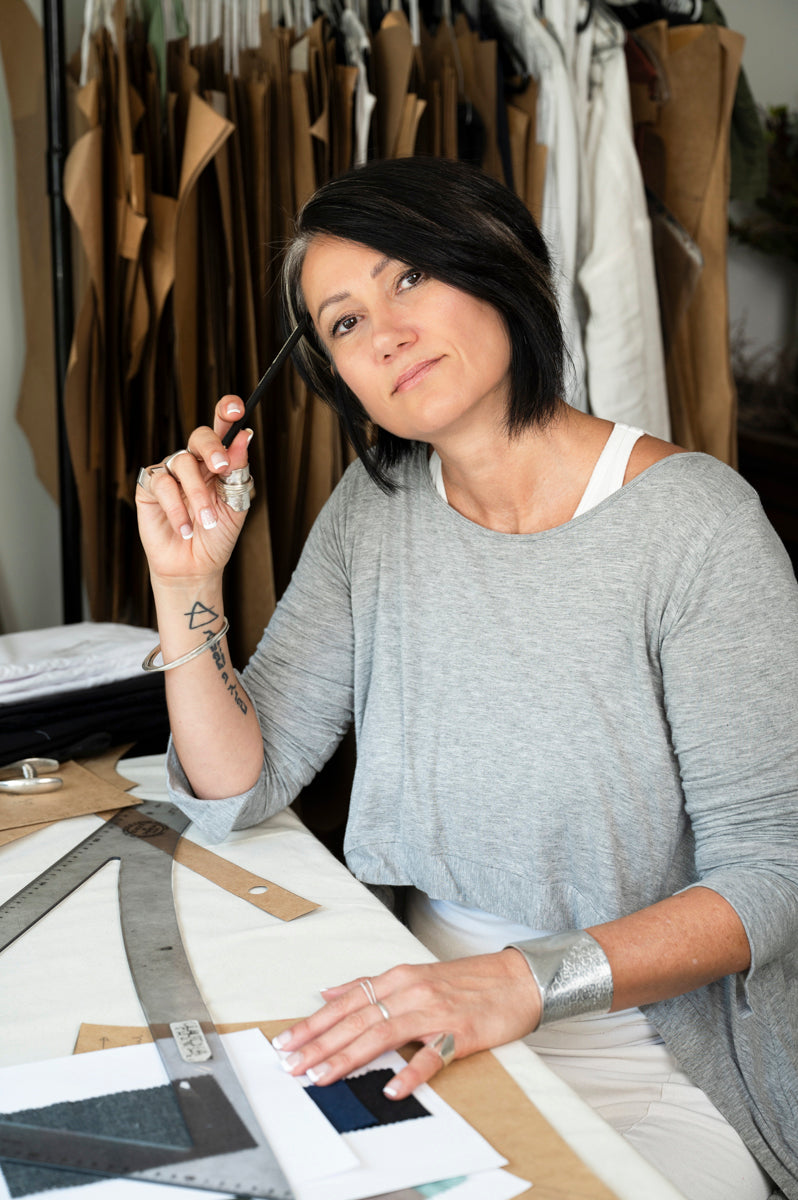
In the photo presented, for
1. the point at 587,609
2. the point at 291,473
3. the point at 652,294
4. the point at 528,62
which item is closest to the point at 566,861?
the point at 587,609

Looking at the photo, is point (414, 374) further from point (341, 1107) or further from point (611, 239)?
point (611, 239)

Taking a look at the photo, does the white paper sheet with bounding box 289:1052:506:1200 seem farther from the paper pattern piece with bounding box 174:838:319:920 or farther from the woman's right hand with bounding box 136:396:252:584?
the woman's right hand with bounding box 136:396:252:584

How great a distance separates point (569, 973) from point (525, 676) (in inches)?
13.6

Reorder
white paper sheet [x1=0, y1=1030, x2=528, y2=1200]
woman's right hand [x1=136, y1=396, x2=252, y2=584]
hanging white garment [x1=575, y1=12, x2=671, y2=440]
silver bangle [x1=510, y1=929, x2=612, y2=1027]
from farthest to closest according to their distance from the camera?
1. hanging white garment [x1=575, y1=12, x2=671, y2=440]
2. woman's right hand [x1=136, y1=396, x2=252, y2=584]
3. silver bangle [x1=510, y1=929, x2=612, y2=1027]
4. white paper sheet [x1=0, y1=1030, x2=528, y2=1200]

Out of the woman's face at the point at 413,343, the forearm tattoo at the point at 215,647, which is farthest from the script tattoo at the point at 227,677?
the woman's face at the point at 413,343

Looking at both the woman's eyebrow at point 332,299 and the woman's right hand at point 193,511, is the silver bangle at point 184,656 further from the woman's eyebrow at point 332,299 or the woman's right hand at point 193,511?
the woman's eyebrow at point 332,299

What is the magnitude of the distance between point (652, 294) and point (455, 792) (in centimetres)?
129

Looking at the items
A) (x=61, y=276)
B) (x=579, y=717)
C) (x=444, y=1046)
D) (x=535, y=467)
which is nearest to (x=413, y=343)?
(x=535, y=467)

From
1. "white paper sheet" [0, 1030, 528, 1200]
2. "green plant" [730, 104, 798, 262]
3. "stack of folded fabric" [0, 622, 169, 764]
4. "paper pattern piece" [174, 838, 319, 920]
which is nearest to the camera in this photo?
"white paper sheet" [0, 1030, 528, 1200]

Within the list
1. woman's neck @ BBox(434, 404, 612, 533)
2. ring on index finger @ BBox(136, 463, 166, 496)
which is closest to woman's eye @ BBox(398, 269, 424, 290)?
woman's neck @ BBox(434, 404, 612, 533)

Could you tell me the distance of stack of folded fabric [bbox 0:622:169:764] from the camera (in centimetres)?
119

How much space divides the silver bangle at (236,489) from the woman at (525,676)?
21mm

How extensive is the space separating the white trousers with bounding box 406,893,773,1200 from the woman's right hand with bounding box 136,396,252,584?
0.49 meters

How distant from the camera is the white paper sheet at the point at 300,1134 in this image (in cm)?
58
